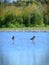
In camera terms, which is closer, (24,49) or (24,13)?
(24,49)

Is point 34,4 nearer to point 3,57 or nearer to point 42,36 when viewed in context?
point 42,36

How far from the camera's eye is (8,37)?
390 centimetres

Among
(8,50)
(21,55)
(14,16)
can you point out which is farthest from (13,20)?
(21,55)

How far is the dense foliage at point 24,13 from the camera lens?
360 centimetres

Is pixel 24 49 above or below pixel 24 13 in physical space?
below

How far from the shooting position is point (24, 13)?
11.8 ft

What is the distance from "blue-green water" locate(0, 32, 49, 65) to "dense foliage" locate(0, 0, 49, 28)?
222 mm

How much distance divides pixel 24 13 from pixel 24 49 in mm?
623

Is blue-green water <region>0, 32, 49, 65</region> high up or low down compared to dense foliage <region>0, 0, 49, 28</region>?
down

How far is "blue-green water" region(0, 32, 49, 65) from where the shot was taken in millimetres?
2632

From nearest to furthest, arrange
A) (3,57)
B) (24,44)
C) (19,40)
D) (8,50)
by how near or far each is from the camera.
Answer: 1. (3,57)
2. (8,50)
3. (24,44)
4. (19,40)

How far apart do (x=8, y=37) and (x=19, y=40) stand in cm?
22

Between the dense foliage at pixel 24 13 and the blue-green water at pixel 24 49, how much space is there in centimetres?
22

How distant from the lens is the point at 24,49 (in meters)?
3.24
